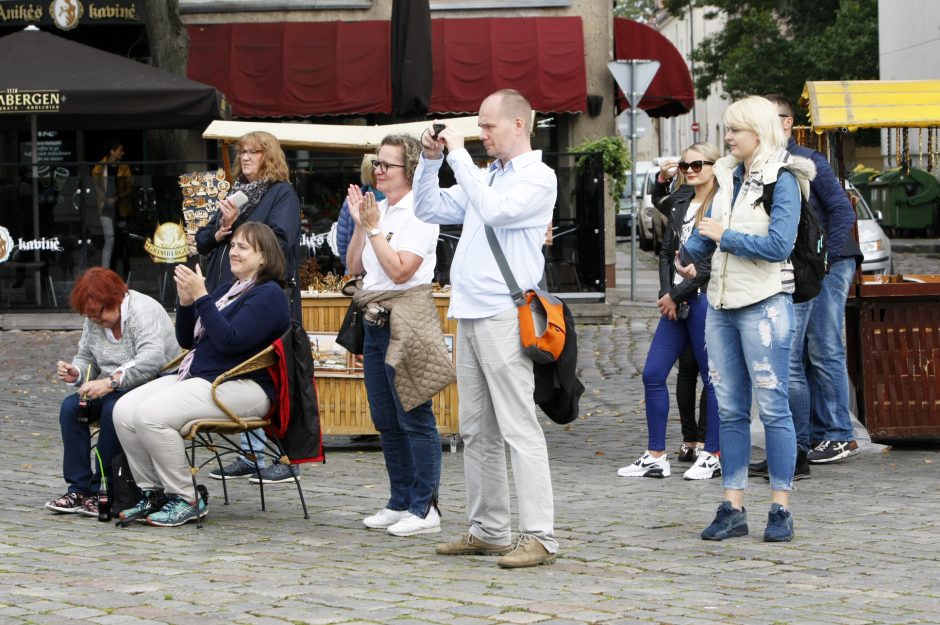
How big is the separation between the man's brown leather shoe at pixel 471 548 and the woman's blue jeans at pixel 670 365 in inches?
88.4

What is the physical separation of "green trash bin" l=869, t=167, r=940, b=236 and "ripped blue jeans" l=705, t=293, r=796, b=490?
2343cm

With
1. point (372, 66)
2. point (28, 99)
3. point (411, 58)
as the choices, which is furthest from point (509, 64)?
point (411, 58)

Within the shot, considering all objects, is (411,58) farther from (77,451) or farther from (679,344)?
(77,451)

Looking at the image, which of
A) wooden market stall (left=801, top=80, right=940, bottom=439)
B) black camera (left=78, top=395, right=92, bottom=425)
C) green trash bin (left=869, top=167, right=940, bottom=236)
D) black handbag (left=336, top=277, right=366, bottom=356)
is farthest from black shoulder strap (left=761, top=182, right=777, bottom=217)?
green trash bin (left=869, top=167, right=940, bottom=236)

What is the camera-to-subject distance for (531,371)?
20.4 feet

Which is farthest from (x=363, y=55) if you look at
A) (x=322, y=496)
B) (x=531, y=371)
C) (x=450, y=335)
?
(x=531, y=371)

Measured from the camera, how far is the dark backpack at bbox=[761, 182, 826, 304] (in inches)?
267

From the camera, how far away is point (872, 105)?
8.82m

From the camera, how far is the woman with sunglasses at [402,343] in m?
6.84

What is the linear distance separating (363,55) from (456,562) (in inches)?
569

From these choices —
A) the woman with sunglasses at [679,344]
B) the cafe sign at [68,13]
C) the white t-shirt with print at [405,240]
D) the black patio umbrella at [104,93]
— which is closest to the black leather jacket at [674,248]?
the woman with sunglasses at [679,344]

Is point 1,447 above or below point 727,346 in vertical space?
below

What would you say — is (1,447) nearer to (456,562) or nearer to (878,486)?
(456,562)

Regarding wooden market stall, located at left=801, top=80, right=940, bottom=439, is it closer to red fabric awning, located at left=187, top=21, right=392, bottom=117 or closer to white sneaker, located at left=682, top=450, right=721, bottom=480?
white sneaker, located at left=682, top=450, right=721, bottom=480
